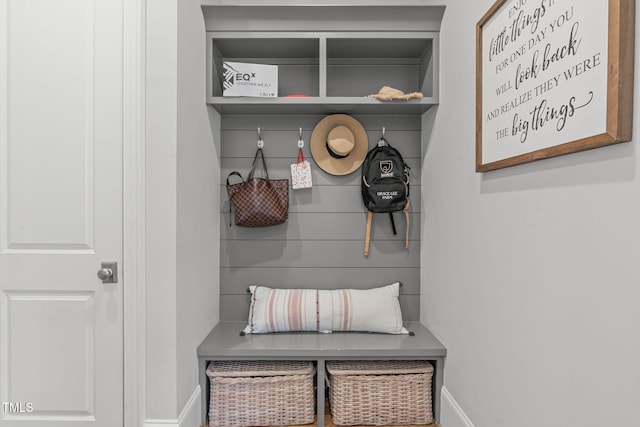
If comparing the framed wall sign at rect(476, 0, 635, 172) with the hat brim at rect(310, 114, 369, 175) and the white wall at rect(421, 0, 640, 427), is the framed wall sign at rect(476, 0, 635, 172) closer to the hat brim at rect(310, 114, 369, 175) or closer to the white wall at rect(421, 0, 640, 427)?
the white wall at rect(421, 0, 640, 427)

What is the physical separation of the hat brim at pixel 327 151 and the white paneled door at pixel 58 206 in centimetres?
107

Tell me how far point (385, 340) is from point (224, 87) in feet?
5.02

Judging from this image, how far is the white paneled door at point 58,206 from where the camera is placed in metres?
1.70

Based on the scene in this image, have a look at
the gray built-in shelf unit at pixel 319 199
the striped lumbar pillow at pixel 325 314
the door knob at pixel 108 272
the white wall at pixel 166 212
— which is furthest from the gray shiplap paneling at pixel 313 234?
the door knob at pixel 108 272

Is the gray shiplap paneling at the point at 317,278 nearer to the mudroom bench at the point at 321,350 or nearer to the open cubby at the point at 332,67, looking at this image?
the mudroom bench at the point at 321,350

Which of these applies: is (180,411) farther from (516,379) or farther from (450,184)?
(450,184)

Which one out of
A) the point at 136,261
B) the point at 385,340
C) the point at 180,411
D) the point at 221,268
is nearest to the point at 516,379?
the point at 385,340

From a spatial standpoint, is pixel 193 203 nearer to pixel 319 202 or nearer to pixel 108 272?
pixel 108 272

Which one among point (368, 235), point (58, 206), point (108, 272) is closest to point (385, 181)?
point (368, 235)

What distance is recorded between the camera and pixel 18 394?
173 cm

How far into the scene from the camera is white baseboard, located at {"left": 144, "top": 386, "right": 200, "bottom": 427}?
175 centimetres

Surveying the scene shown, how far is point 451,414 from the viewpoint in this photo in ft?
6.28

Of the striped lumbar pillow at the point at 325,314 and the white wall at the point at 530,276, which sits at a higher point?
the white wall at the point at 530,276

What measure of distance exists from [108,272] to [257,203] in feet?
2.78
